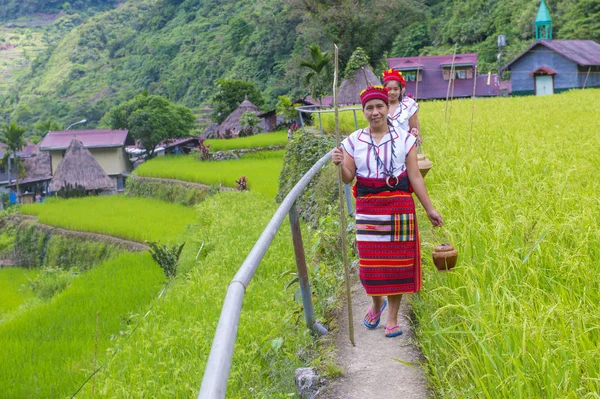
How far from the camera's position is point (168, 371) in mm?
4473

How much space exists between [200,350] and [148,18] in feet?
266

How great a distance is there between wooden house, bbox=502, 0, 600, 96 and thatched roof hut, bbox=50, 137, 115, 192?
17163 millimetres

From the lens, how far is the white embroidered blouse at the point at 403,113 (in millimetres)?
5449

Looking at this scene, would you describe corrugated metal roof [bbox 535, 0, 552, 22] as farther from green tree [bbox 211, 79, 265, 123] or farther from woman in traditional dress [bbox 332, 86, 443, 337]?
woman in traditional dress [bbox 332, 86, 443, 337]

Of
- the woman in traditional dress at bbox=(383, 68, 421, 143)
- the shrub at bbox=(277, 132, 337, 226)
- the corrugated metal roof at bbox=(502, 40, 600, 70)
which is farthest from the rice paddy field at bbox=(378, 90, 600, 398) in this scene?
the corrugated metal roof at bbox=(502, 40, 600, 70)

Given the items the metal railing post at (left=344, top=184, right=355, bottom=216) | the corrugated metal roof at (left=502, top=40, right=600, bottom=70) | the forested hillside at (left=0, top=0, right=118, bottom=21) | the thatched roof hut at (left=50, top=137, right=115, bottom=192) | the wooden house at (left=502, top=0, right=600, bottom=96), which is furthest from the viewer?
the forested hillside at (left=0, top=0, right=118, bottom=21)

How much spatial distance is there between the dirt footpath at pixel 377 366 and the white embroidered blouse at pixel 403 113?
6.80 ft

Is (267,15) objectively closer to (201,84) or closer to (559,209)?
(201,84)

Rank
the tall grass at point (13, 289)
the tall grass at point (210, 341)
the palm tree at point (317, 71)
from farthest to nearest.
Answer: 1. the palm tree at point (317, 71)
2. the tall grass at point (13, 289)
3. the tall grass at point (210, 341)

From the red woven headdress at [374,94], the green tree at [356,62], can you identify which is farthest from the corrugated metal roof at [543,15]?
the red woven headdress at [374,94]

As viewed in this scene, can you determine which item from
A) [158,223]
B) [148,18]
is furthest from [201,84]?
[158,223]

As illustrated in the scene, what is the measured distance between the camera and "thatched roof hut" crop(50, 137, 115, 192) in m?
27.6

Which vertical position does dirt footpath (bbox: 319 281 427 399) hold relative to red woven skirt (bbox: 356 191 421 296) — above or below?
below

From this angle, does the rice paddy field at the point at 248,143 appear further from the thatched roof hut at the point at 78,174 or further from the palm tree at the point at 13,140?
the palm tree at the point at 13,140
